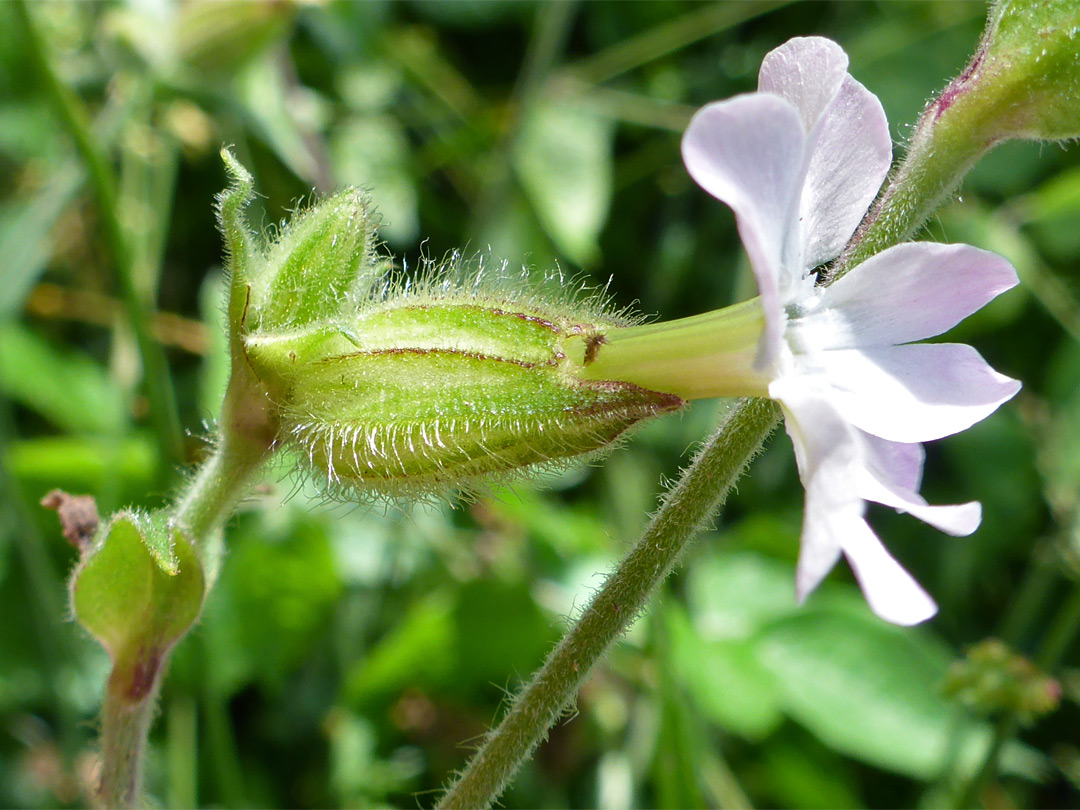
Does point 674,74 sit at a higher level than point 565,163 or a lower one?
higher

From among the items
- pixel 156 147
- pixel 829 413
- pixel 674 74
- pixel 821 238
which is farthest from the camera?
pixel 674 74

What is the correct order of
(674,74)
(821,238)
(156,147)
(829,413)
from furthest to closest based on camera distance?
(674,74) < (156,147) < (821,238) < (829,413)

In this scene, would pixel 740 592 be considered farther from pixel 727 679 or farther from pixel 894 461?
pixel 894 461

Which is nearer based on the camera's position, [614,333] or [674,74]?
[614,333]

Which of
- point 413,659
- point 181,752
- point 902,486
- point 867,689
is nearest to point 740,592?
point 867,689

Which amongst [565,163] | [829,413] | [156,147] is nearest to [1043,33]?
[829,413]

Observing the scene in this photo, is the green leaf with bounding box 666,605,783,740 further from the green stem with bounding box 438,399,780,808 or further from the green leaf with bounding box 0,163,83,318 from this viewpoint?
the green leaf with bounding box 0,163,83,318

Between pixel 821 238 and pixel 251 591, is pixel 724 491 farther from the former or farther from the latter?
pixel 251 591
